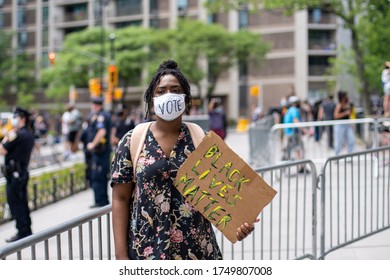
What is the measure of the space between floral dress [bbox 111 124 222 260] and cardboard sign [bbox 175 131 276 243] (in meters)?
0.09

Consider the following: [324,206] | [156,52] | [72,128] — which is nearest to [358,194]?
[324,206]

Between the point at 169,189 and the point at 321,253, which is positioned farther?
the point at 321,253

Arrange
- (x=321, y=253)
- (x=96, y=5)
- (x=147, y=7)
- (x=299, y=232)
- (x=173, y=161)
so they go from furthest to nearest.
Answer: (x=147, y=7), (x=96, y=5), (x=299, y=232), (x=321, y=253), (x=173, y=161)

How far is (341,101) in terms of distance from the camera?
44.8 ft

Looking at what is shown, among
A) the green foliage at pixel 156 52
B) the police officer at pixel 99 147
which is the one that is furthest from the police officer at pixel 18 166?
the green foliage at pixel 156 52

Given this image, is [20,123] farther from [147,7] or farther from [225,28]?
[225,28]

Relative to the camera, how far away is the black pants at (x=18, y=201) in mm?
8159

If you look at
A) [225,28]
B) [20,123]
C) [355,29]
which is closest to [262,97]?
[225,28]

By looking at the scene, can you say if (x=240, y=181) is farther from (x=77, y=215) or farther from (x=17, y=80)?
(x=17, y=80)

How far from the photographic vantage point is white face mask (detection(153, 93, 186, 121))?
3.26 metres

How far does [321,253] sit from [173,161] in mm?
3362

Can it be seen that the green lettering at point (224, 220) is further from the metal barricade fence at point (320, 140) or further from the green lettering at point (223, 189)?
the metal barricade fence at point (320, 140)

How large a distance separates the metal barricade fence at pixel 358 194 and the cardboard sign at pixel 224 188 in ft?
10.7
